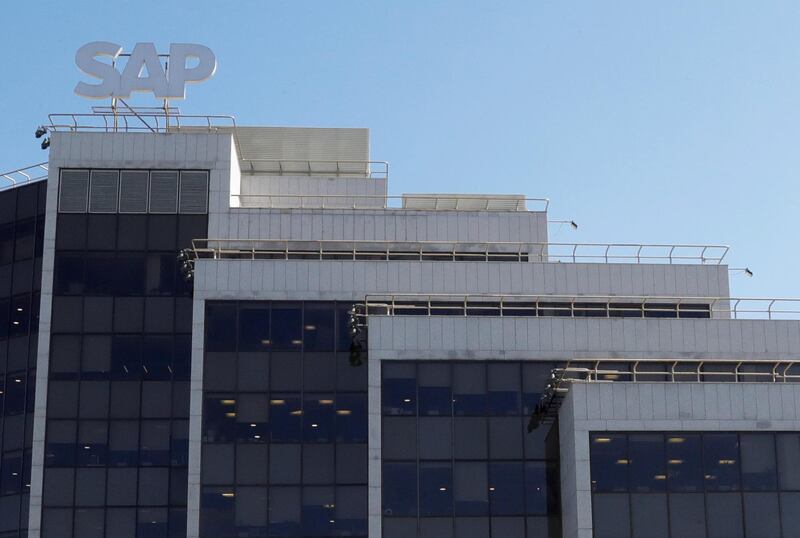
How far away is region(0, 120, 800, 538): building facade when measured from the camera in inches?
2498

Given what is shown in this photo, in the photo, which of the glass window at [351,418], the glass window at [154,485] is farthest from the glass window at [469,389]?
the glass window at [154,485]

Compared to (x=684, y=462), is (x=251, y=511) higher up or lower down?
lower down

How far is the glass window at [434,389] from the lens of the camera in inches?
2662

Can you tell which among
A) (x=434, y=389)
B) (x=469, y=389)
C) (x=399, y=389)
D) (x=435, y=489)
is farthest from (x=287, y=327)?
(x=435, y=489)

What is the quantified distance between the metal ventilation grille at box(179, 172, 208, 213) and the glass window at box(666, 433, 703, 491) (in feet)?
90.4

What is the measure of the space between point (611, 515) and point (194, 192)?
28251 millimetres

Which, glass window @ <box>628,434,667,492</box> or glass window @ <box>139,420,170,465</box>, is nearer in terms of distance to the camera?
glass window @ <box>628,434,667,492</box>

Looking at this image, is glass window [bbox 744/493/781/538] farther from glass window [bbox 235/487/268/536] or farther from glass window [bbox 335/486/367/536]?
glass window [bbox 235/487/268/536]

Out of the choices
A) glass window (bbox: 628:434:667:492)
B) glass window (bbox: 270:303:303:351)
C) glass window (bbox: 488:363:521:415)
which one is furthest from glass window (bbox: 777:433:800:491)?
glass window (bbox: 270:303:303:351)

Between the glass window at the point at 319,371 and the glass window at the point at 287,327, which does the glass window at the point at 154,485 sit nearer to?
the glass window at the point at 319,371

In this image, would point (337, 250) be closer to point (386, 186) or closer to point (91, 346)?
point (386, 186)

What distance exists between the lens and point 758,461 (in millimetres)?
63156

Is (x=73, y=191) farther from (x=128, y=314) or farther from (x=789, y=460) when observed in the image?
(x=789, y=460)

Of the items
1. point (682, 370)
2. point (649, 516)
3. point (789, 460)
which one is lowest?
point (649, 516)
